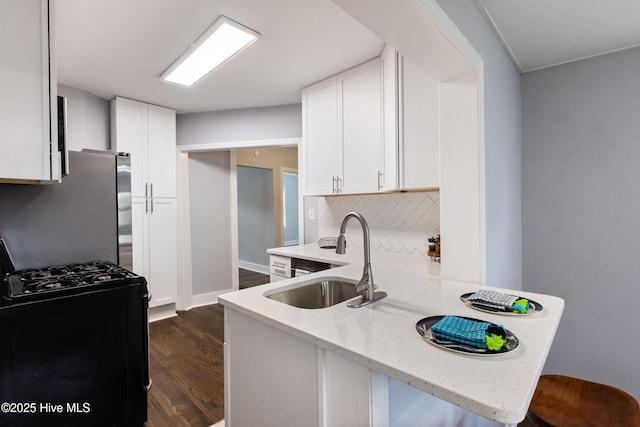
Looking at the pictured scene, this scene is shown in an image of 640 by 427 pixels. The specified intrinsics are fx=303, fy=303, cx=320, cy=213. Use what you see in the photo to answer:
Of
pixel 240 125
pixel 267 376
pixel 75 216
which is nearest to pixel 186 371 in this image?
pixel 75 216

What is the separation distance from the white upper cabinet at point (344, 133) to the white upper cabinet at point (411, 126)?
0.63ft

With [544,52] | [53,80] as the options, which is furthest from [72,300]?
[544,52]

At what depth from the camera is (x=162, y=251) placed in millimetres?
3324

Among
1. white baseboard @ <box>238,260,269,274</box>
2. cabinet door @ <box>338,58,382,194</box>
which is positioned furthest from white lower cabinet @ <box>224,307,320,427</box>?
white baseboard @ <box>238,260,269,274</box>

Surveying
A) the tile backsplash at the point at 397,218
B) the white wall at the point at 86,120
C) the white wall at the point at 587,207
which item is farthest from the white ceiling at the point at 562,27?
the white wall at the point at 86,120

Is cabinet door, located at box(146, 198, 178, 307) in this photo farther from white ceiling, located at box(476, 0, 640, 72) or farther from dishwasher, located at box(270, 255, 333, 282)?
white ceiling, located at box(476, 0, 640, 72)

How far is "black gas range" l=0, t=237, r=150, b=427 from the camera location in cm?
121

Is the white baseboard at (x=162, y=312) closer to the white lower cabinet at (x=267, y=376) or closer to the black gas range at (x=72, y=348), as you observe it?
the black gas range at (x=72, y=348)

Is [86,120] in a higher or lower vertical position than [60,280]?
higher

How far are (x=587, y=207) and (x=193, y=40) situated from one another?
9.25 ft

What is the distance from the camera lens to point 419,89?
5.81 feet

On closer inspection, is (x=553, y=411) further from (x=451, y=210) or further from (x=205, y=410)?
(x=205, y=410)

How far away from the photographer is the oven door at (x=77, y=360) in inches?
47.8

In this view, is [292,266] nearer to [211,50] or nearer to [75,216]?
[75,216]
